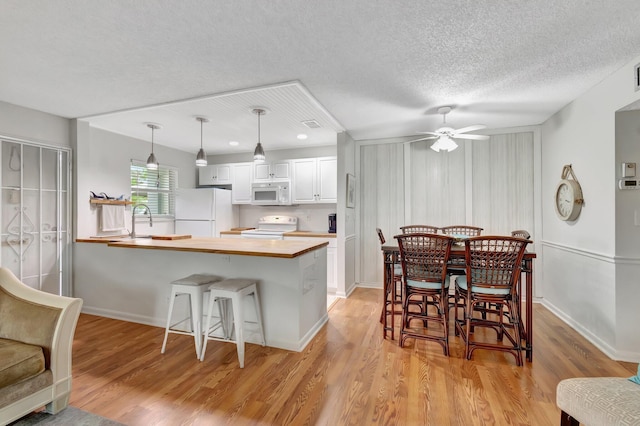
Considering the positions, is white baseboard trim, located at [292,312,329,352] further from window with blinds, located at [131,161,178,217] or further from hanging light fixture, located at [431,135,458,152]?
window with blinds, located at [131,161,178,217]

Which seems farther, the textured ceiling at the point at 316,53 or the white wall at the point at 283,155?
the white wall at the point at 283,155

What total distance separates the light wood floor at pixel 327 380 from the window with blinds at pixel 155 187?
2416mm

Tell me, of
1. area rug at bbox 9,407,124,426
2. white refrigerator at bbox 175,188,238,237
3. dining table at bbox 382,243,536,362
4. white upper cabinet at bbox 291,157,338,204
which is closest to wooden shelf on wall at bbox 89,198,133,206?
white refrigerator at bbox 175,188,238,237

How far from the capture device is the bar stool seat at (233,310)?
234cm

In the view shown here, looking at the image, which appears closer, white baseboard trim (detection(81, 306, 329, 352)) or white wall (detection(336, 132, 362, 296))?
white baseboard trim (detection(81, 306, 329, 352))

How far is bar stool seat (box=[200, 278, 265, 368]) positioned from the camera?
2.34 m

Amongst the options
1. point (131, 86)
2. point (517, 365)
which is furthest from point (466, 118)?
point (131, 86)

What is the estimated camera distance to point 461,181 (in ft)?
13.9

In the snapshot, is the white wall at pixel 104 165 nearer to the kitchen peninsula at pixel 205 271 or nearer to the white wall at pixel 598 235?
the kitchen peninsula at pixel 205 271

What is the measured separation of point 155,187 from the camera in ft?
16.0

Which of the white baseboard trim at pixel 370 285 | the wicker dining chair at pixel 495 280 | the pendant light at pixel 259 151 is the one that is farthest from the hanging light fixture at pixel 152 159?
the wicker dining chair at pixel 495 280

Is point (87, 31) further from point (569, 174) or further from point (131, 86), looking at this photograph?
point (569, 174)

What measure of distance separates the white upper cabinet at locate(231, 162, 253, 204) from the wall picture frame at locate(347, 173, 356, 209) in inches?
78.8

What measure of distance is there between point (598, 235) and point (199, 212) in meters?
5.30
